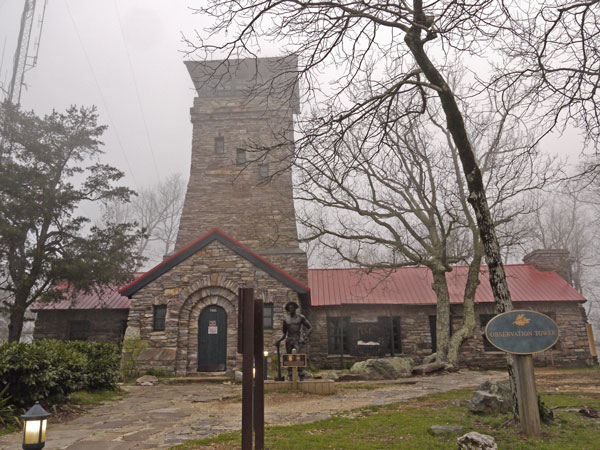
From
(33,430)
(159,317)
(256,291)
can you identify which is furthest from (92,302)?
(33,430)

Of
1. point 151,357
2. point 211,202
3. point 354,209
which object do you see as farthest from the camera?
point 211,202

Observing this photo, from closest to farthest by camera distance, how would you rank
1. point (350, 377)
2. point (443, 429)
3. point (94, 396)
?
→ point (443, 429)
point (94, 396)
point (350, 377)

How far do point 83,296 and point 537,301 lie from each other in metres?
21.4

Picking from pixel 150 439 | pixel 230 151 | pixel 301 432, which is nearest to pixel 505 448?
pixel 301 432

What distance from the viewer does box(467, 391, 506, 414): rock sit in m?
7.20

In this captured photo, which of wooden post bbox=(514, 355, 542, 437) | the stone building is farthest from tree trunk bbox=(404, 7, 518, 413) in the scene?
the stone building

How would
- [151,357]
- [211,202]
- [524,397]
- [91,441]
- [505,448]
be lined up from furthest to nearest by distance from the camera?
[211,202]
[151,357]
[91,441]
[524,397]
[505,448]

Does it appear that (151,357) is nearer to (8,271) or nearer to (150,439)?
(8,271)

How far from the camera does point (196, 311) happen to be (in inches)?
636

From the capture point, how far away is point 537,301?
20094mm

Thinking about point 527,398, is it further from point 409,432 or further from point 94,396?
point 94,396

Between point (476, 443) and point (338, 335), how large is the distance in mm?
15204

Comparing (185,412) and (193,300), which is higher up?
(193,300)

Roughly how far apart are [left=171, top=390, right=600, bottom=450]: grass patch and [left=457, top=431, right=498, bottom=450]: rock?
306 millimetres
